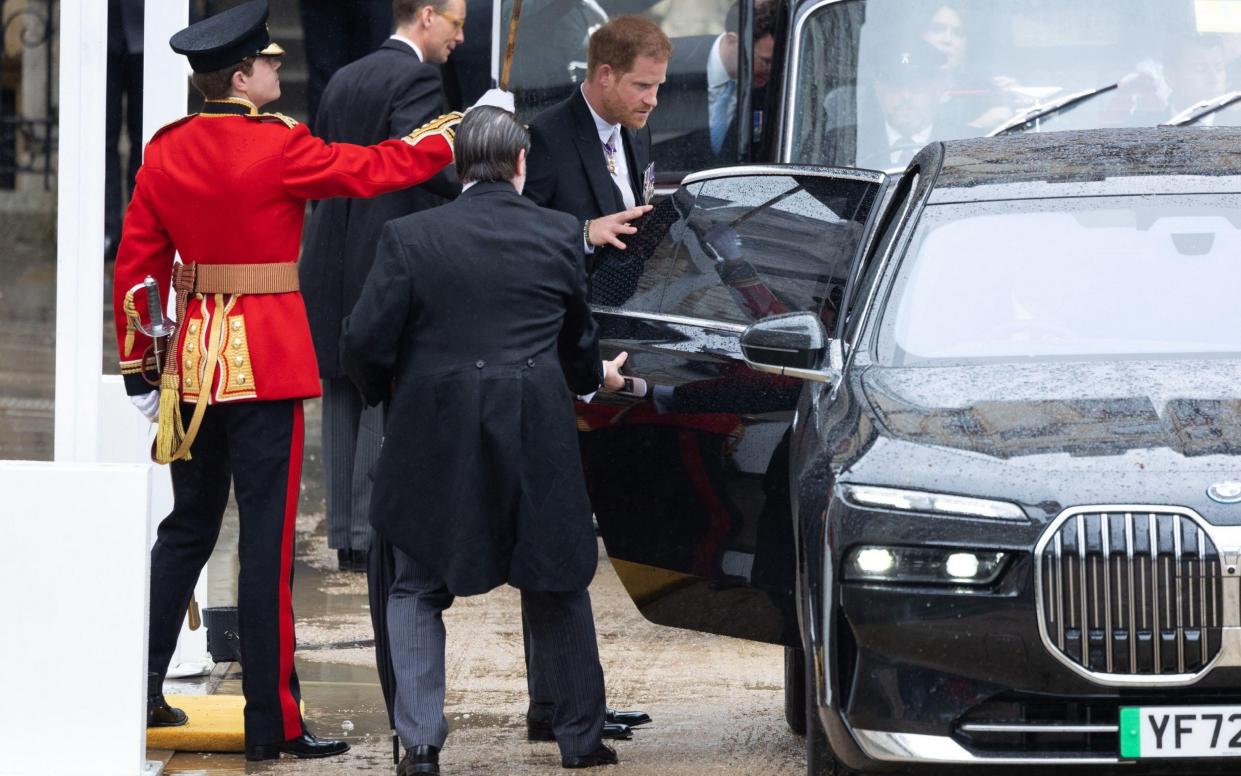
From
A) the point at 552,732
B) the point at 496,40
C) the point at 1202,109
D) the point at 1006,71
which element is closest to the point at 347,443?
the point at 552,732

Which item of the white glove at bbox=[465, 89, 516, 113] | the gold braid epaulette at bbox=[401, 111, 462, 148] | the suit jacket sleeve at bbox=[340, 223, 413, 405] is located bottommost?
the suit jacket sleeve at bbox=[340, 223, 413, 405]

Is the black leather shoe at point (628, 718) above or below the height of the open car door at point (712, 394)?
below

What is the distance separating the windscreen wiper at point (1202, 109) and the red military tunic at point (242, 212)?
321 cm

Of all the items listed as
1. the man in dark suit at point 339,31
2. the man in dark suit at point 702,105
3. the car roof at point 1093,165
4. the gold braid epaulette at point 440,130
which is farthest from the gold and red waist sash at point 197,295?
the man in dark suit at point 339,31

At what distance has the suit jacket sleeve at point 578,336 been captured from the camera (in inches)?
230

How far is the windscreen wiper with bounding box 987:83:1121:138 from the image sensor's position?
316 inches

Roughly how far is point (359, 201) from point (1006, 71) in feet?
8.44

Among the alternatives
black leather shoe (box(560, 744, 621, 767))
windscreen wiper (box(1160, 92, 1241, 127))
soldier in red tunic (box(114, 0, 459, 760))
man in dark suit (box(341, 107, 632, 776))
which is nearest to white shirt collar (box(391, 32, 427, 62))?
soldier in red tunic (box(114, 0, 459, 760))

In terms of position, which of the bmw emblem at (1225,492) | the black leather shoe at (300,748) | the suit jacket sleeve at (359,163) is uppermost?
the suit jacket sleeve at (359,163)

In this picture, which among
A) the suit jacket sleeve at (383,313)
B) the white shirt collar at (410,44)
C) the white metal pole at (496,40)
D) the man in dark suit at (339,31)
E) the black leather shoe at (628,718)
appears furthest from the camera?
the man in dark suit at (339,31)

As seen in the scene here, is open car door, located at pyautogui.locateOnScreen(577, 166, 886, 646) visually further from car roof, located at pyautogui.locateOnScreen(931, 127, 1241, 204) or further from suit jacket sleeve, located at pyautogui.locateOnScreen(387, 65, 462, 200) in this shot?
suit jacket sleeve, located at pyautogui.locateOnScreen(387, 65, 462, 200)

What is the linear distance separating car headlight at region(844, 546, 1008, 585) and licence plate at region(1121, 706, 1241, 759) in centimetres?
38

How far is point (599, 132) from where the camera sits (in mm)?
6844

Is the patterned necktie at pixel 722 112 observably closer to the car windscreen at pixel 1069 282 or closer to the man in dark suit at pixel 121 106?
the man in dark suit at pixel 121 106
